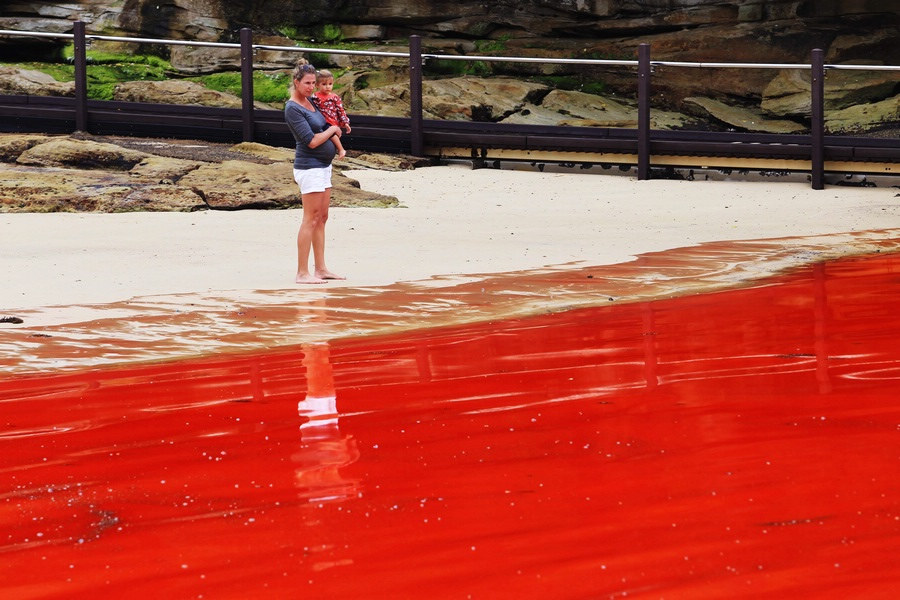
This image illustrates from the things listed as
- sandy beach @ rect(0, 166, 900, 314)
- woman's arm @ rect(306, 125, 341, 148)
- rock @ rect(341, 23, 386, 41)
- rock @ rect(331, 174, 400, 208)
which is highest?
rock @ rect(341, 23, 386, 41)

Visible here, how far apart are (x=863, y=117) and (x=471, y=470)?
17.1 meters

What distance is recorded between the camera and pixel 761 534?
3.73 m

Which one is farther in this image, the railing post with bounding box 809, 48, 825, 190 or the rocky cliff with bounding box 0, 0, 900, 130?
the rocky cliff with bounding box 0, 0, 900, 130

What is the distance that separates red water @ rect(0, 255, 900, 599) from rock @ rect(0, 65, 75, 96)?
13685mm

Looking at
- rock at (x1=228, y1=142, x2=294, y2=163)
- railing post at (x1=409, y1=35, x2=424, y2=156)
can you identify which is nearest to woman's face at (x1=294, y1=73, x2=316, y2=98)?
rock at (x1=228, y1=142, x2=294, y2=163)

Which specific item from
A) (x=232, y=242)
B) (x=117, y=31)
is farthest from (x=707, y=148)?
(x=117, y=31)

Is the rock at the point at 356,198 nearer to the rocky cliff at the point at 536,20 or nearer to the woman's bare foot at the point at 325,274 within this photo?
the woman's bare foot at the point at 325,274

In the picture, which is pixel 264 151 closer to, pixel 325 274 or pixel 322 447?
pixel 325 274

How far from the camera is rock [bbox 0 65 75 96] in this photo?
19.3m

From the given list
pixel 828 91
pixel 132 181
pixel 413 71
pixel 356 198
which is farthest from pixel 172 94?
pixel 828 91

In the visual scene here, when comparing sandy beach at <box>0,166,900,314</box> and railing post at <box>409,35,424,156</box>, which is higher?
railing post at <box>409,35,424,156</box>

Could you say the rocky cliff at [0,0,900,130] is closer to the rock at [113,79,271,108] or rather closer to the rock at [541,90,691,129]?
the rock at [541,90,691,129]

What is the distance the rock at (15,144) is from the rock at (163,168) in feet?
4.56

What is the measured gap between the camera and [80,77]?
1647 cm
